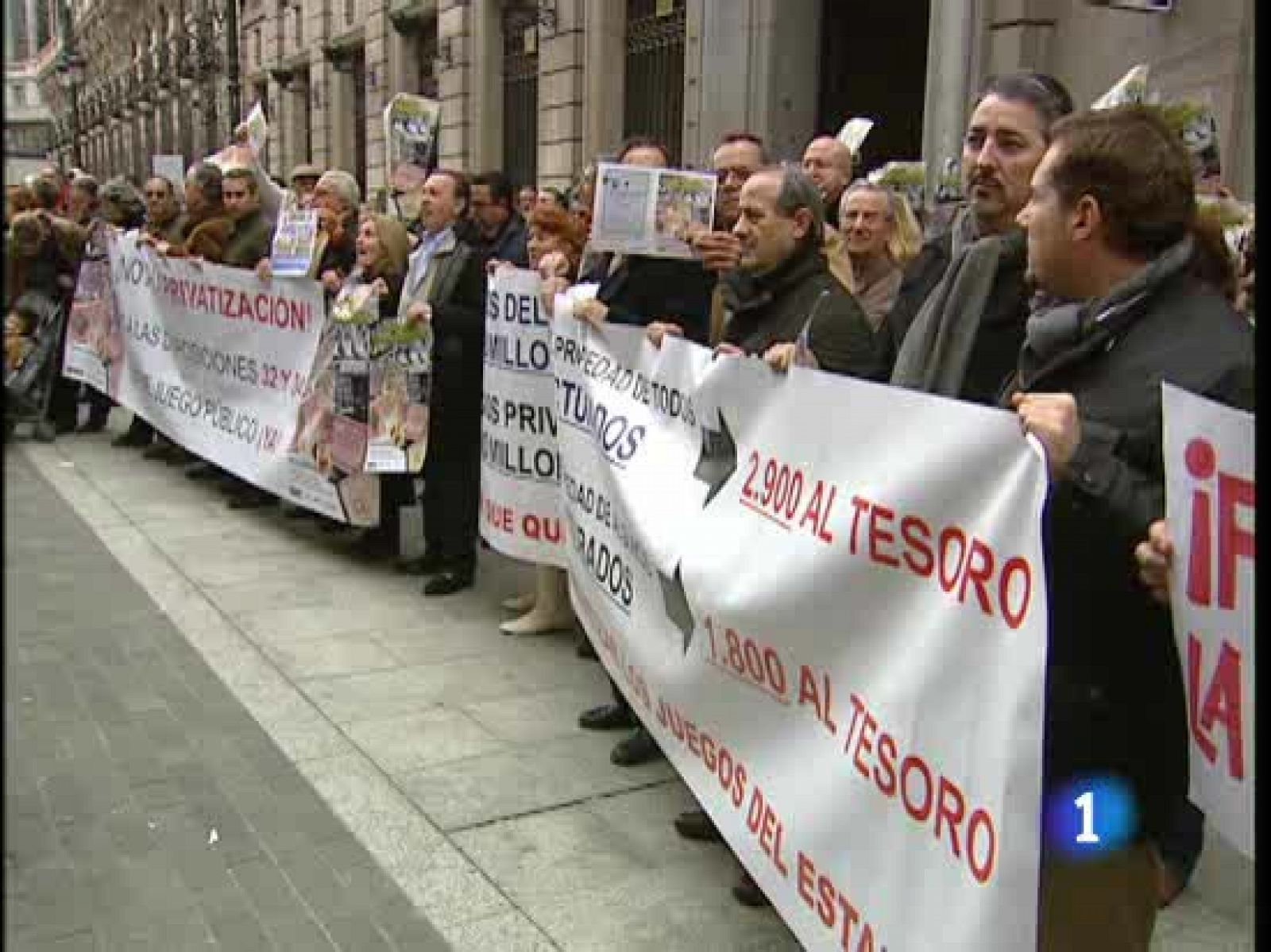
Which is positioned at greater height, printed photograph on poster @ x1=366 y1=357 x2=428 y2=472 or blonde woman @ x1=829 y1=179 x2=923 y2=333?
blonde woman @ x1=829 y1=179 x2=923 y2=333

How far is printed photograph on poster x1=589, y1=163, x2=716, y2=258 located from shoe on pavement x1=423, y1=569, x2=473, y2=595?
2.47 m

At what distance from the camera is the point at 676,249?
12.9 feet

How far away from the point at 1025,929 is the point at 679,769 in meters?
1.43

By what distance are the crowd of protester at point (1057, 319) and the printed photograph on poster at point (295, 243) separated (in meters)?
1.69

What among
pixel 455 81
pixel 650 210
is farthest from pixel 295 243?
pixel 455 81

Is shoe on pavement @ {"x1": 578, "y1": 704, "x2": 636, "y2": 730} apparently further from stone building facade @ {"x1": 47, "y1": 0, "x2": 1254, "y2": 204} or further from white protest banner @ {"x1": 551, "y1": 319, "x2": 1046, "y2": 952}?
stone building facade @ {"x1": 47, "y1": 0, "x2": 1254, "y2": 204}

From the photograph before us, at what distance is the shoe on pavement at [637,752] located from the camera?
13.2 ft

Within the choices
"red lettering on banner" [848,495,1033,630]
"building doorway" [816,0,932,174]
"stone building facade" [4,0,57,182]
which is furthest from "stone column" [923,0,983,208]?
"stone building facade" [4,0,57,182]

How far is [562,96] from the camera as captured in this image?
1366 cm

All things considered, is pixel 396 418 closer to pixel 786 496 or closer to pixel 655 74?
pixel 786 496

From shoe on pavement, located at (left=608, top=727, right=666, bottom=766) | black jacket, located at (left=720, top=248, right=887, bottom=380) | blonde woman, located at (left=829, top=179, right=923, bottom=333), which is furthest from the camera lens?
blonde woman, located at (left=829, top=179, right=923, bottom=333)

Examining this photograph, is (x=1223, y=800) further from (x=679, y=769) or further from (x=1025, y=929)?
(x=679, y=769)

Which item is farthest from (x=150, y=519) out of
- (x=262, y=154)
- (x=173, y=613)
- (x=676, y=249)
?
(x=676, y=249)

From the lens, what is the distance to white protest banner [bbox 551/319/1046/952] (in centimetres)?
194
